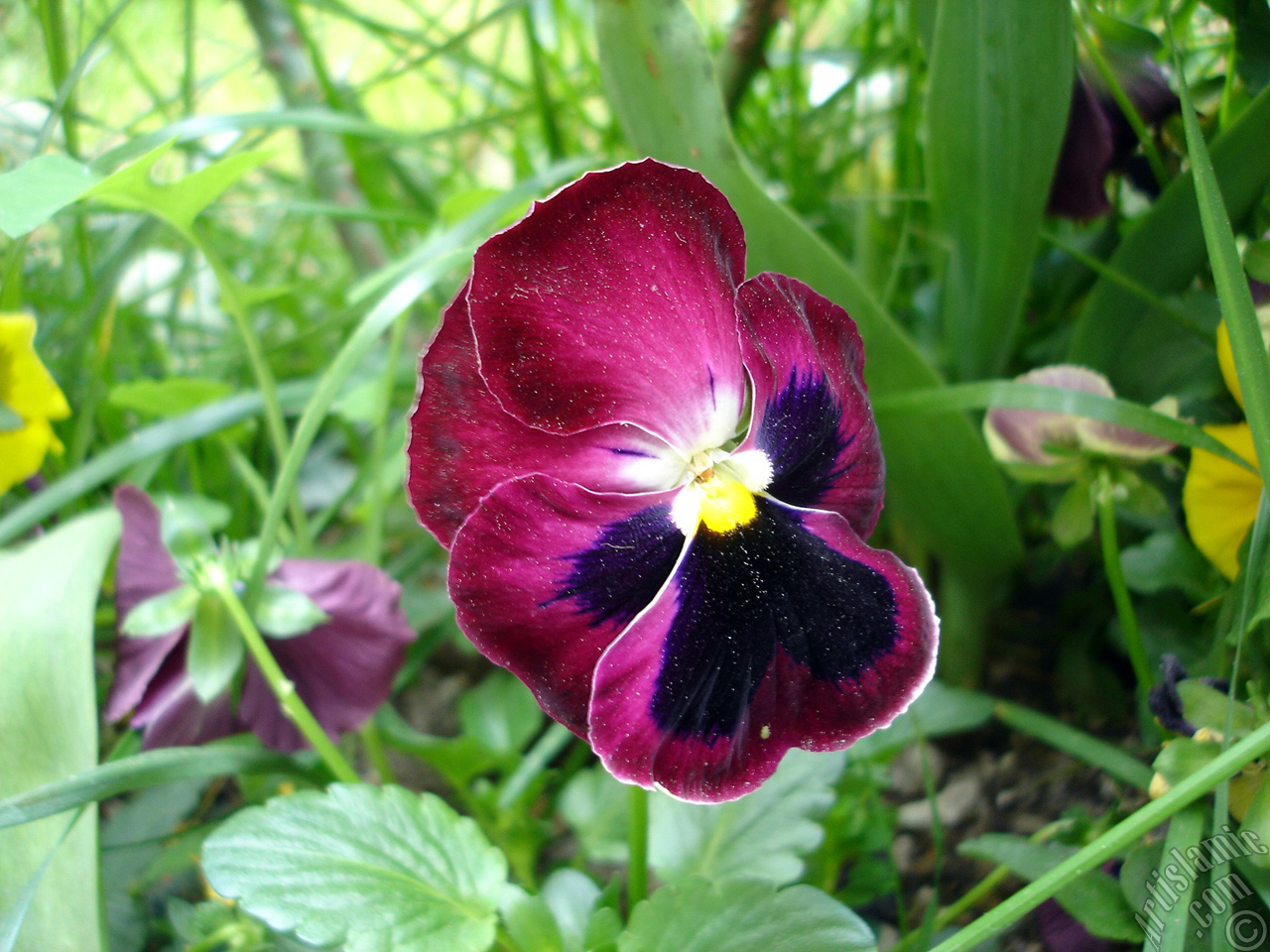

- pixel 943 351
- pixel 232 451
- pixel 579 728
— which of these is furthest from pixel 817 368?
pixel 232 451

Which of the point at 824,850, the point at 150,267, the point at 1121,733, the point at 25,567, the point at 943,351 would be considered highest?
the point at 150,267

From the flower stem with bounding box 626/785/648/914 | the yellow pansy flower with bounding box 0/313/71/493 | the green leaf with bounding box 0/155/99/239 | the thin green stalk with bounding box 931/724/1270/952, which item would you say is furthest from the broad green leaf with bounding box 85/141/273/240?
the thin green stalk with bounding box 931/724/1270/952

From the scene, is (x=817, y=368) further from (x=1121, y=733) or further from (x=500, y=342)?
(x=1121, y=733)

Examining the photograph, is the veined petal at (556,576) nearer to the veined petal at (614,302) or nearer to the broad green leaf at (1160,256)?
the veined petal at (614,302)

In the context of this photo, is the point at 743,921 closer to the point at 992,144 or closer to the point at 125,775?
the point at 125,775

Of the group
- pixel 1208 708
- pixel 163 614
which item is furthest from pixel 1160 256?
pixel 163 614
